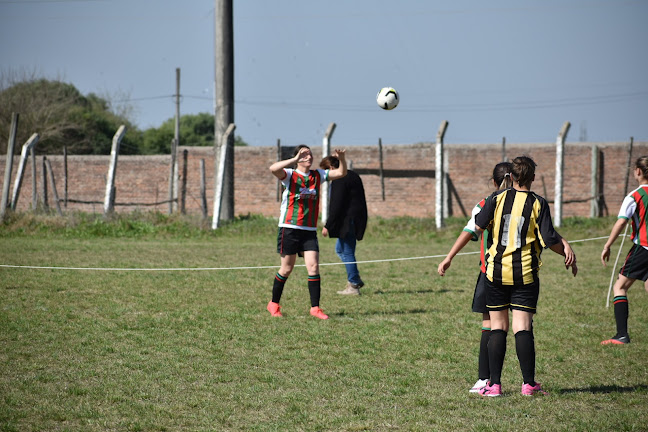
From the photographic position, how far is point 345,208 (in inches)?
411

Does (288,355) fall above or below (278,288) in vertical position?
below

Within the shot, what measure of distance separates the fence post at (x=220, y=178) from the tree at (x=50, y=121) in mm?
22206

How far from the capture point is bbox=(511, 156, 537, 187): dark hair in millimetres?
5320

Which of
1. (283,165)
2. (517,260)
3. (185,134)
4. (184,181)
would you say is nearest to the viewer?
(517,260)

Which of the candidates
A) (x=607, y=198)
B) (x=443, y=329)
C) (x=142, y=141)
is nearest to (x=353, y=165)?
(x=607, y=198)

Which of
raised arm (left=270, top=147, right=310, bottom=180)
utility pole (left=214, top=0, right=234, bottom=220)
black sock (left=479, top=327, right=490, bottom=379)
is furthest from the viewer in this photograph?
utility pole (left=214, top=0, right=234, bottom=220)

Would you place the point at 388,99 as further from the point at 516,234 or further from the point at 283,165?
the point at 516,234

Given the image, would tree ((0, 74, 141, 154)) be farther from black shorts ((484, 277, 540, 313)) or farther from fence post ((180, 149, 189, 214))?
black shorts ((484, 277, 540, 313))

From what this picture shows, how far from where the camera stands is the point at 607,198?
76.2 feet

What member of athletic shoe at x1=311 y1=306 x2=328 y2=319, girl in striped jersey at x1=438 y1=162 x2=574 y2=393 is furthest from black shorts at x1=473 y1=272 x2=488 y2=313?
athletic shoe at x1=311 y1=306 x2=328 y2=319

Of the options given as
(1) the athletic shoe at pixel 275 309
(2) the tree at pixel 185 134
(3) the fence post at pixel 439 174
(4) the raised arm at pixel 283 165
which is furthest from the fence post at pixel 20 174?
(2) the tree at pixel 185 134

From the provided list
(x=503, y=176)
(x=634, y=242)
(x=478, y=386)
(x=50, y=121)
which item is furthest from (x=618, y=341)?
(x=50, y=121)

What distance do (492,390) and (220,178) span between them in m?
16.0

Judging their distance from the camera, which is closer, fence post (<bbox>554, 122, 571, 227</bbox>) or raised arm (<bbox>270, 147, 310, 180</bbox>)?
raised arm (<bbox>270, 147, 310, 180</bbox>)
